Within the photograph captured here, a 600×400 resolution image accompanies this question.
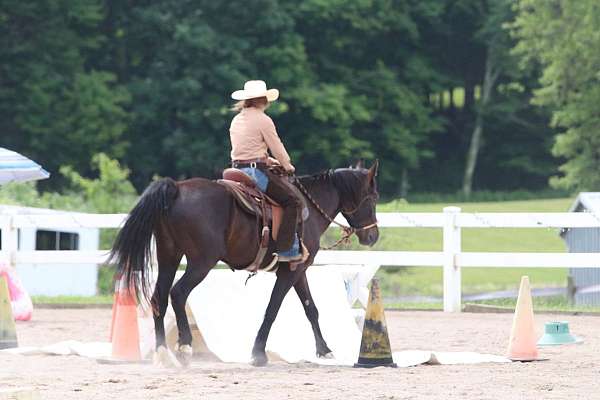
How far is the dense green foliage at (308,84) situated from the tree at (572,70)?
72 millimetres

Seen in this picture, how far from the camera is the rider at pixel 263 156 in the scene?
464 inches

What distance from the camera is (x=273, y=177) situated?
11.9 meters

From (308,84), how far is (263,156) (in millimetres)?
45960

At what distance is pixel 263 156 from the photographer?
38.8 ft

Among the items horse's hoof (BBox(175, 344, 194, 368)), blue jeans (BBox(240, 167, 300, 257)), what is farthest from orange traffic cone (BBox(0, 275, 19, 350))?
blue jeans (BBox(240, 167, 300, 257))

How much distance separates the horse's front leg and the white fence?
19.1ft

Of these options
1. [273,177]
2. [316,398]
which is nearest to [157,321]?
[273,177]

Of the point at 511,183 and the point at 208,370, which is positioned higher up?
the point at 511,183

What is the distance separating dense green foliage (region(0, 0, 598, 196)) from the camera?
52594 millimetres

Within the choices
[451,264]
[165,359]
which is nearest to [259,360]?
[165,359]

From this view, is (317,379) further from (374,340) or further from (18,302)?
(18,302)

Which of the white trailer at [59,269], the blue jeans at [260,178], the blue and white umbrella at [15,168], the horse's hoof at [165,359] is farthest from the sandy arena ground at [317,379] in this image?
the white trailer at [59,269]

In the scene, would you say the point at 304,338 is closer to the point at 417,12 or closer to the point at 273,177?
the point at 273,177

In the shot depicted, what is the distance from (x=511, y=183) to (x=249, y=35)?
15.5m
